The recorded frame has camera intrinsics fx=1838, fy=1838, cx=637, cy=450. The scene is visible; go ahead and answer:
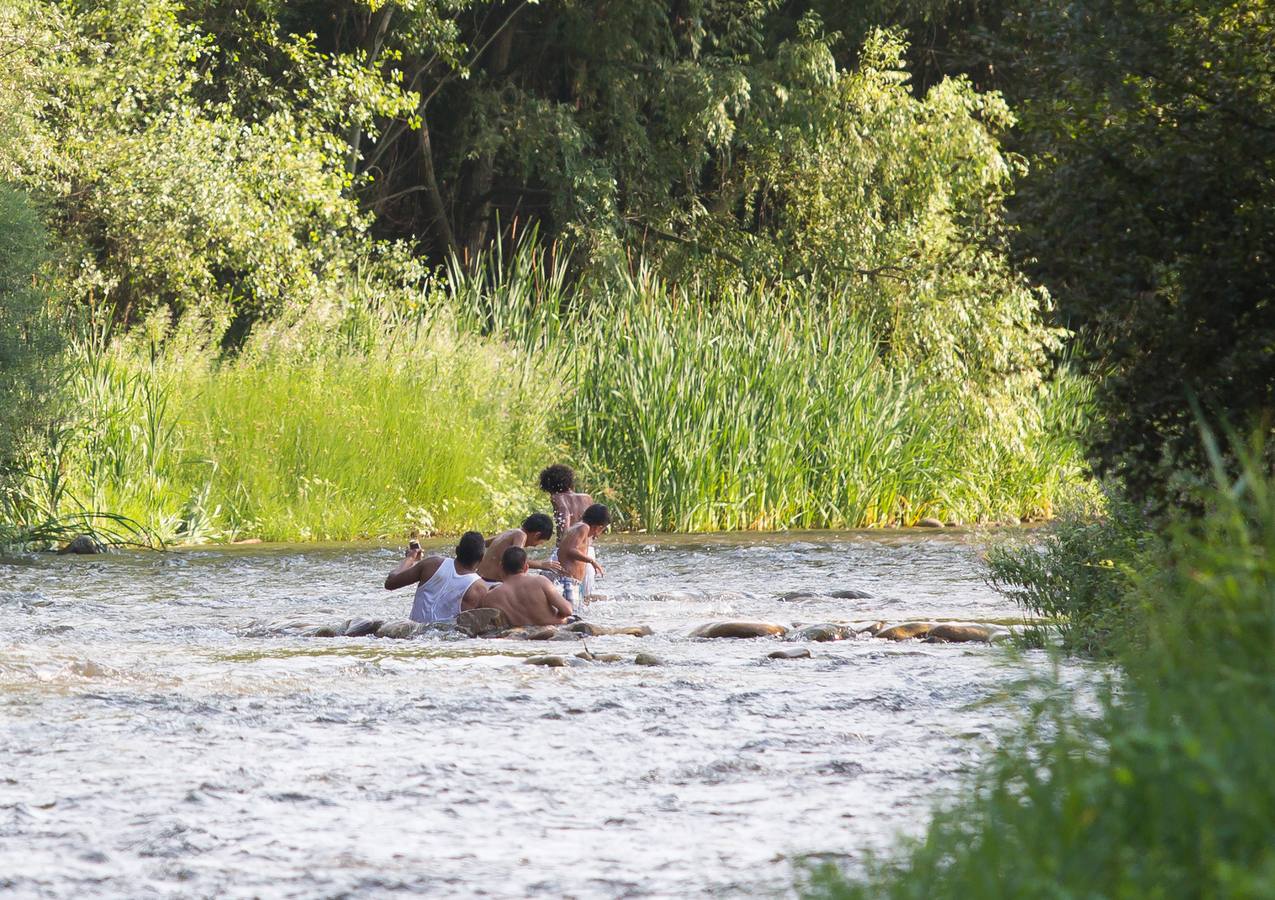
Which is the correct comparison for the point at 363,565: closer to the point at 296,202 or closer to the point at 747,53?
the point at 296,202

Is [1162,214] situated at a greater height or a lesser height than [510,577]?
greater

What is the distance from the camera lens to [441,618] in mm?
12016

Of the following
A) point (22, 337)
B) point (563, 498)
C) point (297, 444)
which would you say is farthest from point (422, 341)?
point (563, 498)

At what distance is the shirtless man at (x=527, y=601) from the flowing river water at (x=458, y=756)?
0.79 m

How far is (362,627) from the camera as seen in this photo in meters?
11.6

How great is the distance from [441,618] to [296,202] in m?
14.2

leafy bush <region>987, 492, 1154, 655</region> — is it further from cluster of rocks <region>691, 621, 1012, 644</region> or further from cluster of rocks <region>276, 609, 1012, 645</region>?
cluster of rocks <region>276, 609, 1012, 645</region>

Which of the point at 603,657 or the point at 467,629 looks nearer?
the point at 603,657

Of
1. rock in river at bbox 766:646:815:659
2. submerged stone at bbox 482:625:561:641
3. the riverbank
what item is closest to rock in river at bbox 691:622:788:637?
submerged stone at bbox 482:625:561:641

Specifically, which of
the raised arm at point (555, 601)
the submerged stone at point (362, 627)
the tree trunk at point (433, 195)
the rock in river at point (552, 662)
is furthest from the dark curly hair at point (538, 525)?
the tree trunk at point (433, 195)

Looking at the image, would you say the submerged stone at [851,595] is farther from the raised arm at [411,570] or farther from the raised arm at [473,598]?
the raised arm at [411,570]

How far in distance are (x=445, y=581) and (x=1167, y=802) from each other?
9.09 metres

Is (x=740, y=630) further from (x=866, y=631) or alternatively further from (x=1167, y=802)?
(x=1167, y=802)

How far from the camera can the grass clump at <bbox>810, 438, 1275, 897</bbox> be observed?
10.4 ft
